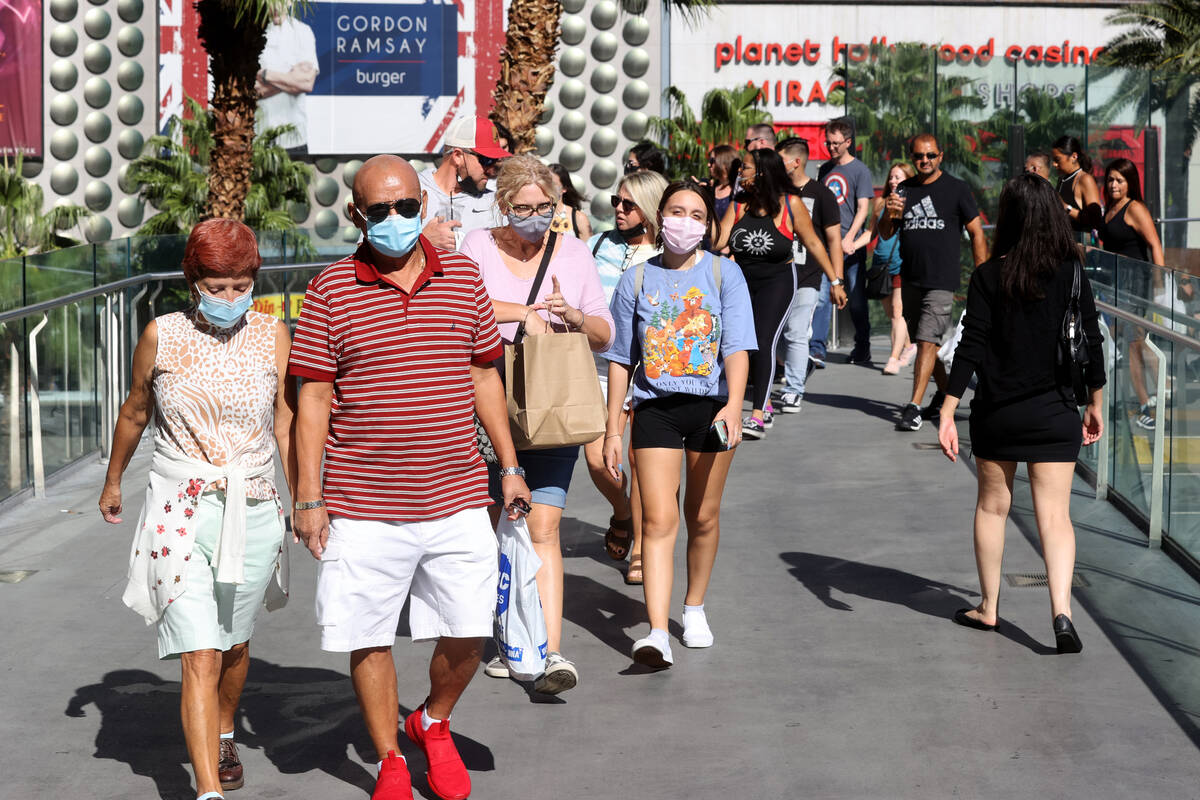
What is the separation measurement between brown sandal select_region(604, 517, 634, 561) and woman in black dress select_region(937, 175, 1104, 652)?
1.80 meters

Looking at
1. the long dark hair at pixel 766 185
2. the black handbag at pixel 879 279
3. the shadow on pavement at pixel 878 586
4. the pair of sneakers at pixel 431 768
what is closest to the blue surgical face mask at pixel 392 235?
the pair of sneakers at pixel 431 768

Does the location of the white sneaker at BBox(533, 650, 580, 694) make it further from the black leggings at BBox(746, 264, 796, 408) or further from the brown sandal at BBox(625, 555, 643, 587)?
the black leggings at BBox(746, 264, 796, 408)

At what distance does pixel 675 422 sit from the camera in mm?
5918

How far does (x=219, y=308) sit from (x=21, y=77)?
29928 mm

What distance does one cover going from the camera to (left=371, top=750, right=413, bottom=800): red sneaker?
4.35m

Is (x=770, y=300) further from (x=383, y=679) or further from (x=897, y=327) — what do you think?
(x=383, y=679)

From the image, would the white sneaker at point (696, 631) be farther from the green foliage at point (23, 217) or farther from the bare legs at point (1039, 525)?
the green foliage at point (23, 217)

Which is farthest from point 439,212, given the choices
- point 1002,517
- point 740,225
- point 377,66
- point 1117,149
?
point 377,66

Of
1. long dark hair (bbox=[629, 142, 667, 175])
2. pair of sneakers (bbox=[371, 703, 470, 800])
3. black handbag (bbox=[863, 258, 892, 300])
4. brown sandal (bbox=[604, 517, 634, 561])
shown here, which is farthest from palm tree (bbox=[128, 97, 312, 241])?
pair of sneakers (bbox=[371, 703, 470, 800])

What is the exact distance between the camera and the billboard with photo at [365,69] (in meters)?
31.7

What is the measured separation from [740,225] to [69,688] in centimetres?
591

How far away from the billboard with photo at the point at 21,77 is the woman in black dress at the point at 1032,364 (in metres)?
28.7

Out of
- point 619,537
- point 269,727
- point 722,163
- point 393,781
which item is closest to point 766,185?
point 722,163

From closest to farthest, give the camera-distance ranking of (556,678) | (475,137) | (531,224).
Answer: (556,678) → (531,224) → (475,137)
